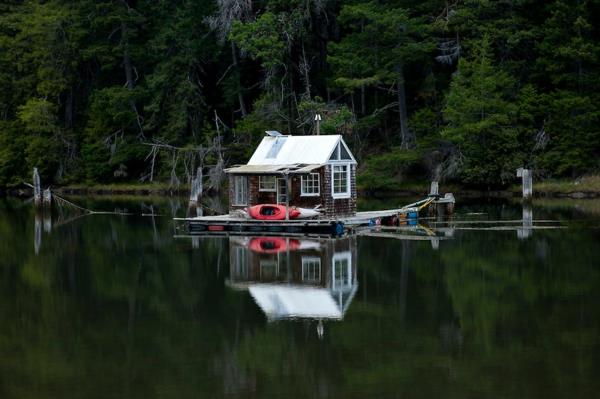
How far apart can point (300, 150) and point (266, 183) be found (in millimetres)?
1765

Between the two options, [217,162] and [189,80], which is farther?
[189,80]

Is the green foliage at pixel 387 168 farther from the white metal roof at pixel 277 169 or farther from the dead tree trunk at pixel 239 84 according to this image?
the white metal roof at pixel 277 169

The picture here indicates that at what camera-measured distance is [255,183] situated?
3694cm

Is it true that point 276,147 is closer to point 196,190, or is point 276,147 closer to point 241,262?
point 196,190

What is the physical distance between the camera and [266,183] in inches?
1449

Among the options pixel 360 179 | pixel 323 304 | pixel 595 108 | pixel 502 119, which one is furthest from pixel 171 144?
pixel 323 304

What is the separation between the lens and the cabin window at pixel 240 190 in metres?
37.0

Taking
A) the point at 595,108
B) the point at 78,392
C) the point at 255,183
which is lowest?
the point at 78,392

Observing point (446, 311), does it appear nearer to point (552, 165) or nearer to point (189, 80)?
point (552, 165)

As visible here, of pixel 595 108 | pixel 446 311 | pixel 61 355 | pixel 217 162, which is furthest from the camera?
pixel 217 162

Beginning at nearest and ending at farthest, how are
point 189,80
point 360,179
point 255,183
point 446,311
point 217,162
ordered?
1. point 446,311
2. point 255,183
3. point 360,179
4. point 217,162
5. point 189,80

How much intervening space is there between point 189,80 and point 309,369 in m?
48.2

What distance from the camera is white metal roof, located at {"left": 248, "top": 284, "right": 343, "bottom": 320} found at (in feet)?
60.9

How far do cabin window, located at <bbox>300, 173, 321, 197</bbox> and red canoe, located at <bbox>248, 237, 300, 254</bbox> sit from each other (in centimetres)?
357
